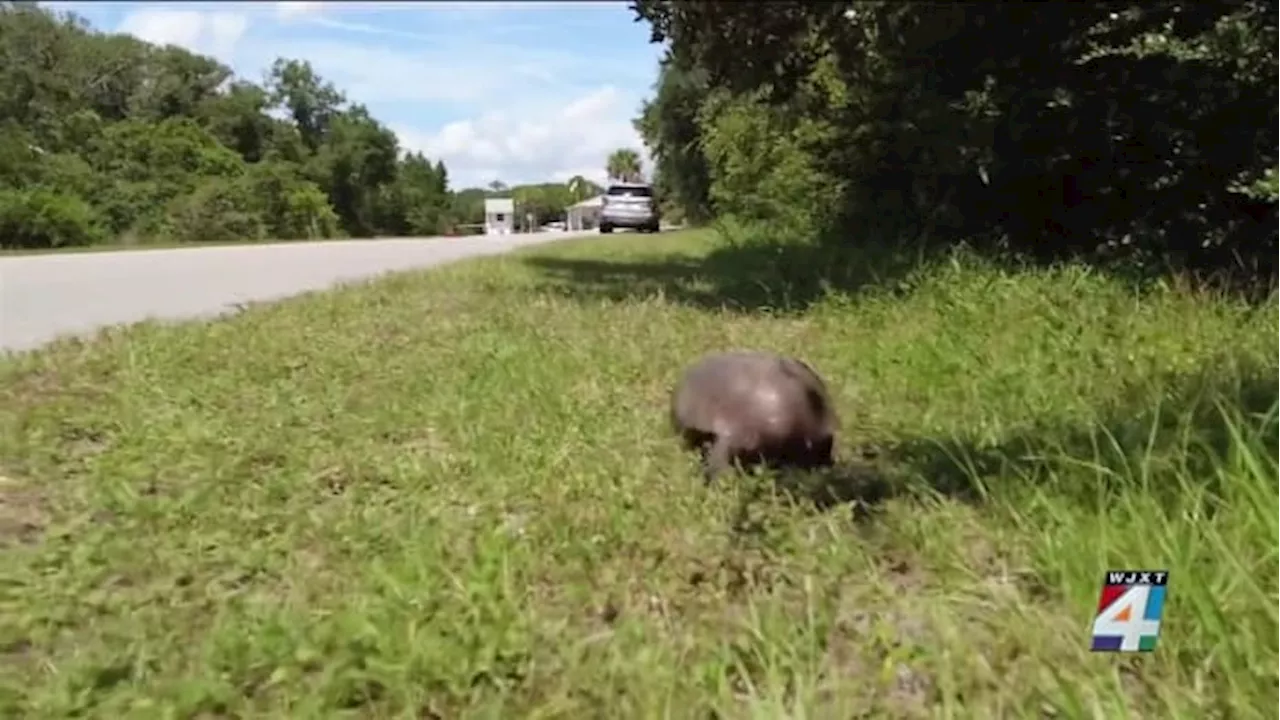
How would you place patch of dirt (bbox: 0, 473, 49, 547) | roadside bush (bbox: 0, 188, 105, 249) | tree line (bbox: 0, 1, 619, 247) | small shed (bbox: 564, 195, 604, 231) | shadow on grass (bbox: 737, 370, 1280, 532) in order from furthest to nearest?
1. small shed (bbox: 564, 195, 604, 231)
2. tree line (bbox: 0, 1, 619, 247)
3. roadside bush (bbox: 0, 188, 105, 249)
4. patch of dirt (bbox: 0, 473, 49, 547)
5. shadow on grass (bbox: 737, 370, 1280, 532)

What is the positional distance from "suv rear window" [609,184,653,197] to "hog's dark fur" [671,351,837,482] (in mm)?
33323

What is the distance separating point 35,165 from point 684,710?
40.2 meters

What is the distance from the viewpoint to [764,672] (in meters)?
2.79

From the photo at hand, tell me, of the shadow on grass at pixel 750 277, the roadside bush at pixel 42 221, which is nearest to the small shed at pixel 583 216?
the roadside bush at pixel 42 221

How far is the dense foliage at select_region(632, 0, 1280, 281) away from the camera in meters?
8.63

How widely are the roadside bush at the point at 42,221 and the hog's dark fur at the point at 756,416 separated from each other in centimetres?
2678

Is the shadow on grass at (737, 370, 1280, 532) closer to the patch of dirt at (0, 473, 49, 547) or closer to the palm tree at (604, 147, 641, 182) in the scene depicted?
the patch of dirt at (0, 473, 49, 547)

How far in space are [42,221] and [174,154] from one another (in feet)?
56.3

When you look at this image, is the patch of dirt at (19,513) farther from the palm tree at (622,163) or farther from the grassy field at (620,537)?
the palm tree at (622,163)

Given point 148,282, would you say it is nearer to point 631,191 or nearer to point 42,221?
point 42,221

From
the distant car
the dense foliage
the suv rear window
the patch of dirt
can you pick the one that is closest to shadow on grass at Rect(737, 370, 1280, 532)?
the patch of dirt

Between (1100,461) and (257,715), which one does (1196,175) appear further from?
(257,715)

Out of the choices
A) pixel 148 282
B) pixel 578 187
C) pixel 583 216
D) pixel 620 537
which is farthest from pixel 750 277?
pixel 578 187

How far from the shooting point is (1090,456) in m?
4.05
